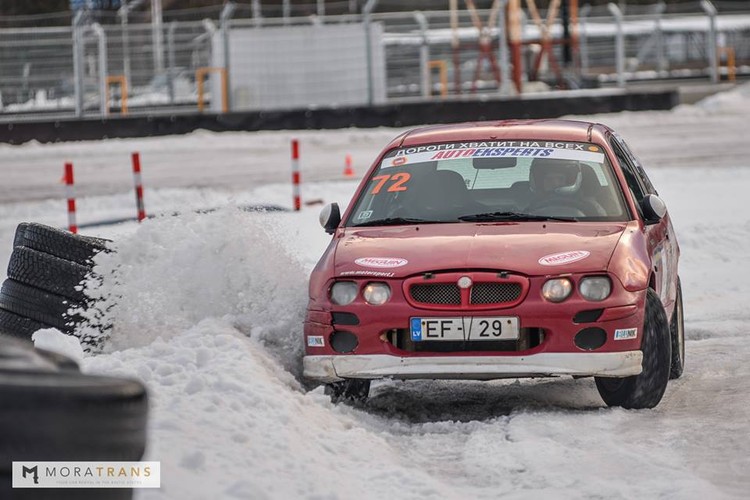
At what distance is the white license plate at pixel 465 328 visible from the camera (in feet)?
22.1

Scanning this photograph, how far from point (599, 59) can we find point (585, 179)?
36.0 metres

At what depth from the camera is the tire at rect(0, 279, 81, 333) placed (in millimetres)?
7930

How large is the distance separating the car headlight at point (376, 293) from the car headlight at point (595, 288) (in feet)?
3.01

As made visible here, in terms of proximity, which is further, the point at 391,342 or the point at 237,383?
the point at 391,342

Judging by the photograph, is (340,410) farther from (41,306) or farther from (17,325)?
(17,325)

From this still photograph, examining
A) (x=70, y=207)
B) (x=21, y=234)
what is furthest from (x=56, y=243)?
(x=70, y=207)

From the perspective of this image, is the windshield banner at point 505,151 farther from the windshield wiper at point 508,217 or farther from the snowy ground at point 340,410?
the snowy ground at point 340,410

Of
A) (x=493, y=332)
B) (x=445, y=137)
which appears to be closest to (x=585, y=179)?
(x=445, y=137)

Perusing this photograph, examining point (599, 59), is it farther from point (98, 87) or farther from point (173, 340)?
point (173, 340)

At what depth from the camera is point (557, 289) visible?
6.77 m

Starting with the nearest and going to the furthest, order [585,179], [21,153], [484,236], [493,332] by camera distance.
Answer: [493,332] → [484,236] → [585,179] → [21,153]

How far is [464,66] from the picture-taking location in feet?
140

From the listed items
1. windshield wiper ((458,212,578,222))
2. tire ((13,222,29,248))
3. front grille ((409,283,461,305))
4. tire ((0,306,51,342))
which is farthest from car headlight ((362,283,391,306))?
tire ((13,222,29,248))

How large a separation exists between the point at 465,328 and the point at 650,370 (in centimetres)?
93
